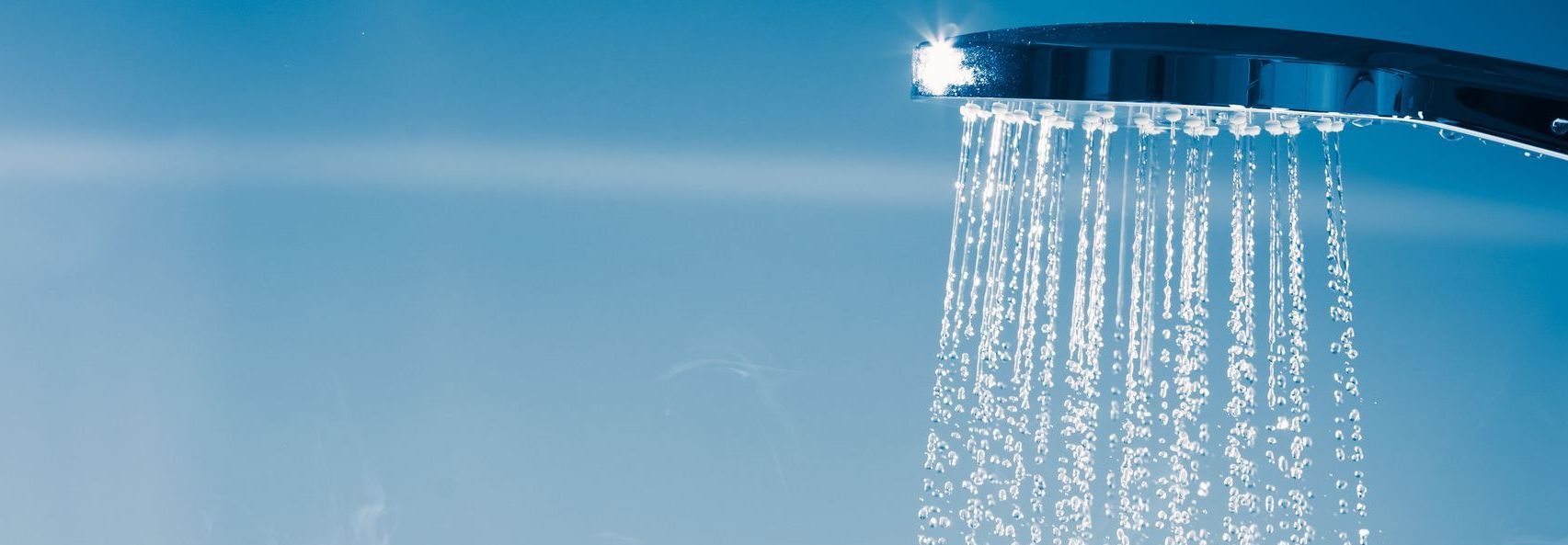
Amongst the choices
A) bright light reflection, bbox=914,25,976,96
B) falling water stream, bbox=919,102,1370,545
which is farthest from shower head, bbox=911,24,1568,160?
falling water stream, bbox=919,102,1370,545

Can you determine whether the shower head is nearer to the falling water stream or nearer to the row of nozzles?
the row of nozzles

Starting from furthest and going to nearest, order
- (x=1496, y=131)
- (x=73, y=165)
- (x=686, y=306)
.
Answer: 1. (x=686, y=306)
2. (x=73, y=165)
3. (x=1496, y=131)

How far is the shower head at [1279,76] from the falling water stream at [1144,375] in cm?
123

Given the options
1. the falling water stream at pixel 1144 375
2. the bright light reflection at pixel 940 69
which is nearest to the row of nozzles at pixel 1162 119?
the bright light reflection at pixel 940 69

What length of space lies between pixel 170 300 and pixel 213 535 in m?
0.33

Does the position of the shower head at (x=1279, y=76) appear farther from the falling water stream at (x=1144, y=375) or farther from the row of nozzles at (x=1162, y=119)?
the falling water stream at (x=1144, y=375)

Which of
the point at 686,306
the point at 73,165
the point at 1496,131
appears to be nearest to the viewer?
the point at 1496,131

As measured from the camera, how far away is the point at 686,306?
1920 millimetres

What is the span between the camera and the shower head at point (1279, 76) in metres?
0.54

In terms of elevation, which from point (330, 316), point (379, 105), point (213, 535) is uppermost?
point (379, 105)

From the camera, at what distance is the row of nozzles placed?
0.68m

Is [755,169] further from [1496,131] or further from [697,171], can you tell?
[1496,131]

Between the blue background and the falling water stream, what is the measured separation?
0.07 m

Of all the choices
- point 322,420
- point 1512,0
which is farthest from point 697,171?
point 1512,0
